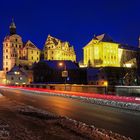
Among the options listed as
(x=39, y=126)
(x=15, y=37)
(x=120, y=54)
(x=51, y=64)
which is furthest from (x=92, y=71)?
(x=39, y=126)

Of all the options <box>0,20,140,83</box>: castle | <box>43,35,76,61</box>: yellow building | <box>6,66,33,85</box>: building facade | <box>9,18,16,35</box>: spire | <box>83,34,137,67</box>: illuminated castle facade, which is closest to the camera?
<box>6,66,33,85</box>: building facade

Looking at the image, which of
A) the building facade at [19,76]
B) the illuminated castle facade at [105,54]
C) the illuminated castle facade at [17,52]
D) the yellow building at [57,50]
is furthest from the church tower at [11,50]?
the illuminated castle facade at [105,54]

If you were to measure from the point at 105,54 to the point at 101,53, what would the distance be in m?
2.04

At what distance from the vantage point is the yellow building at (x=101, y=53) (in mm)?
150000

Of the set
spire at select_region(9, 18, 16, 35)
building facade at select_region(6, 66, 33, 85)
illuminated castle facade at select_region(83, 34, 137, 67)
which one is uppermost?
spire at select_region(9, 18, 16, 35)

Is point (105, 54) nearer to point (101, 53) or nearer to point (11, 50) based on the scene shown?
point (101, 53)

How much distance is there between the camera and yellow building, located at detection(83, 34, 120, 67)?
492ft

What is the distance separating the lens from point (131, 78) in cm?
5906

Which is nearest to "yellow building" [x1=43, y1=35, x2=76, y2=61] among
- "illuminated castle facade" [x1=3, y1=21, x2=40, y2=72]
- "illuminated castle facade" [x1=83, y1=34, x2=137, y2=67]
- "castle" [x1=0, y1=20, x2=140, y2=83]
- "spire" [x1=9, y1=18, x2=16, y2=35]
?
"castle" [x1=0, y1=20, x2=140, y2=83]

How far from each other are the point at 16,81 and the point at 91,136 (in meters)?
118

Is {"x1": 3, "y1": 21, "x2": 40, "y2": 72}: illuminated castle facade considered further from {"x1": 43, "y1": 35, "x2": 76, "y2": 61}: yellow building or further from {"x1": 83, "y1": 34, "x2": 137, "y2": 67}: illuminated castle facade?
{"x1": 83, "y1": 34, "x2": 137, "y2": 67}: illuminated castle facade

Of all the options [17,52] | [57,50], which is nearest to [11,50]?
[17,52]

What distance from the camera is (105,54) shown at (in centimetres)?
15100

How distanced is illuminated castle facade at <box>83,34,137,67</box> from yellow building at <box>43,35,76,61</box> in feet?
56.0
